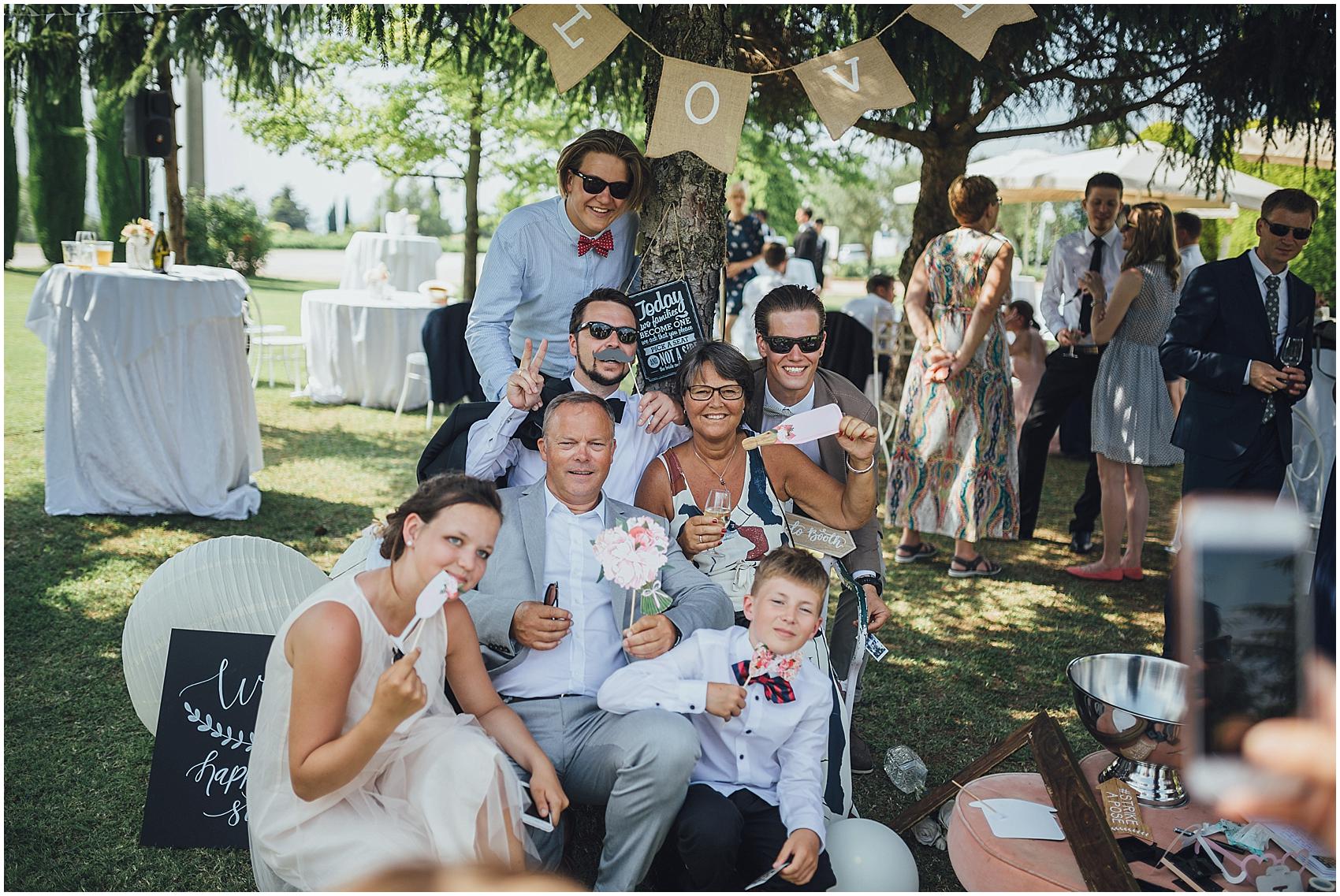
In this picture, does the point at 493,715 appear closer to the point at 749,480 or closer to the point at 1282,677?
the point at 749,480

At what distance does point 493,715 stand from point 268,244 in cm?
2623

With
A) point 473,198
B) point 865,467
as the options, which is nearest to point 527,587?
point 865,467

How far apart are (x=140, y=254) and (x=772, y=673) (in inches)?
194

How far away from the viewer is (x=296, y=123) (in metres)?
11.4

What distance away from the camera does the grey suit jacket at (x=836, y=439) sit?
10.5 feet

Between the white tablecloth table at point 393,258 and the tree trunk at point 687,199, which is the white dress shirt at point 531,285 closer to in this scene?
the tree trunk at point 687,199

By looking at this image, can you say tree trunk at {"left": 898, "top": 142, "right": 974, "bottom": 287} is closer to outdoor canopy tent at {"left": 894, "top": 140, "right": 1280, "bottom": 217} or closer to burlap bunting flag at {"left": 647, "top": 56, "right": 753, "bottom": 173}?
outdoor canopy tent at {"left": 894, "top": 140, "right": 1280, "bottom": 217}

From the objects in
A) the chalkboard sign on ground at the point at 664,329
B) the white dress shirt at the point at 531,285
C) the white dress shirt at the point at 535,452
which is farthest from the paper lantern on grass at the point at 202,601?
the chalkboard sign on ground at the point at 664,329

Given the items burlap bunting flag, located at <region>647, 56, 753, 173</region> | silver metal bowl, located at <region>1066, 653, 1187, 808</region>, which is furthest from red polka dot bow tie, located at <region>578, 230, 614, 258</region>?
→ silver metal bowl, located at <region>1066, 653, 1187, 808</region>

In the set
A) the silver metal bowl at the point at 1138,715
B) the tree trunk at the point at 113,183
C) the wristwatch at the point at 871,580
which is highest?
the tree trunk at the point at 113,183

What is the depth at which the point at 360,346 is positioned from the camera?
9.34m

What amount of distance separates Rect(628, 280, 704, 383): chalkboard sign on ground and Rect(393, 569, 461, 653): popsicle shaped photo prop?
4.75ft

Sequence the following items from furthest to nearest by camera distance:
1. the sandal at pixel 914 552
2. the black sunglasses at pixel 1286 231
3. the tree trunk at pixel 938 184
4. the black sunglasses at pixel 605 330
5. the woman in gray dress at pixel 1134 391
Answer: the tree trunk at pixel 938 184, the sandal at pixel 914 552, the woman in gray dress at pixel 1134 391, the black sunglasses at pixel 1286 231, the black sunglasses at pixel 605 330

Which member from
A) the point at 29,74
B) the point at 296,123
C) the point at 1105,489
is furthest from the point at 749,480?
the point at 296,123
